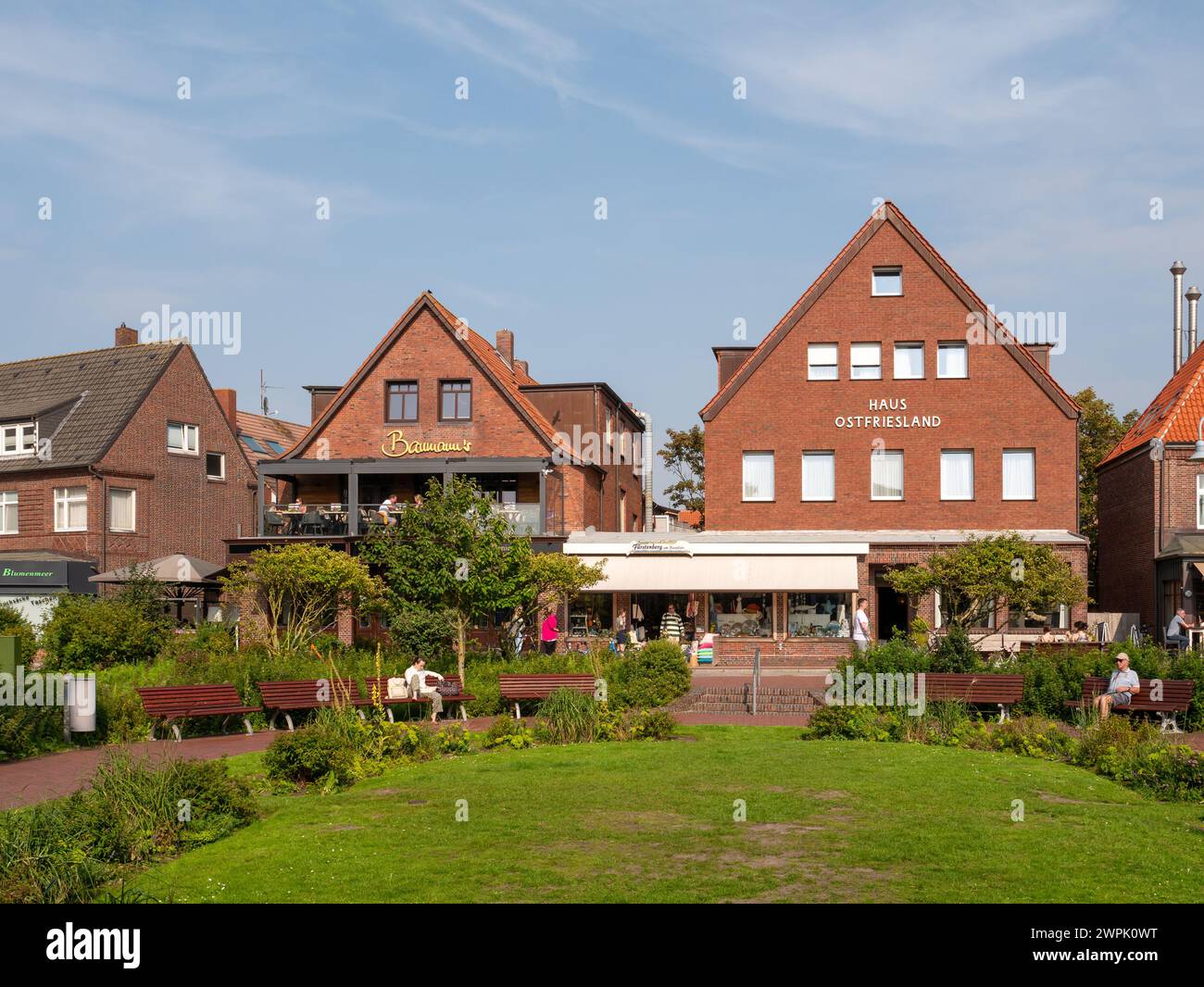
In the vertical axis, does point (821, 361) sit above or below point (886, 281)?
below

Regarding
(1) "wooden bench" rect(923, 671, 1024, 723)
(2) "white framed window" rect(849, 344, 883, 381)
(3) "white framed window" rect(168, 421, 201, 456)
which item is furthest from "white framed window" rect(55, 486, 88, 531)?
(1) "wooden bench" rect(923, 671, 1024, 723)

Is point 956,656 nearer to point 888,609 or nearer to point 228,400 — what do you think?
point 888,609

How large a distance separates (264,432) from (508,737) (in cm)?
4298

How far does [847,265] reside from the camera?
39.8m

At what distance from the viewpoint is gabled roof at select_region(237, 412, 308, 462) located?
55.6 metres

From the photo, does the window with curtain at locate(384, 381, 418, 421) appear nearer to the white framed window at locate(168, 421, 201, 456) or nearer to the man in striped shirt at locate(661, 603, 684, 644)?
the white framed window at locate(168, 421, 201, 456)

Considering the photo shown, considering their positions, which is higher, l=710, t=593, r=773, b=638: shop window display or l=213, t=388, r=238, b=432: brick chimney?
l=213, t=388, r=238, b=432: brick chimney

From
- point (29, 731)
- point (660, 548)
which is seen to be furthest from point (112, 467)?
point (29, 731)

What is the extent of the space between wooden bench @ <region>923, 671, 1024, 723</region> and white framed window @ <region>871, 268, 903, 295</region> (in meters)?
20.1

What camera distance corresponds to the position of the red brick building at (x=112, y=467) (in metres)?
43.6

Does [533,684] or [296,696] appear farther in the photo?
[533,684]
